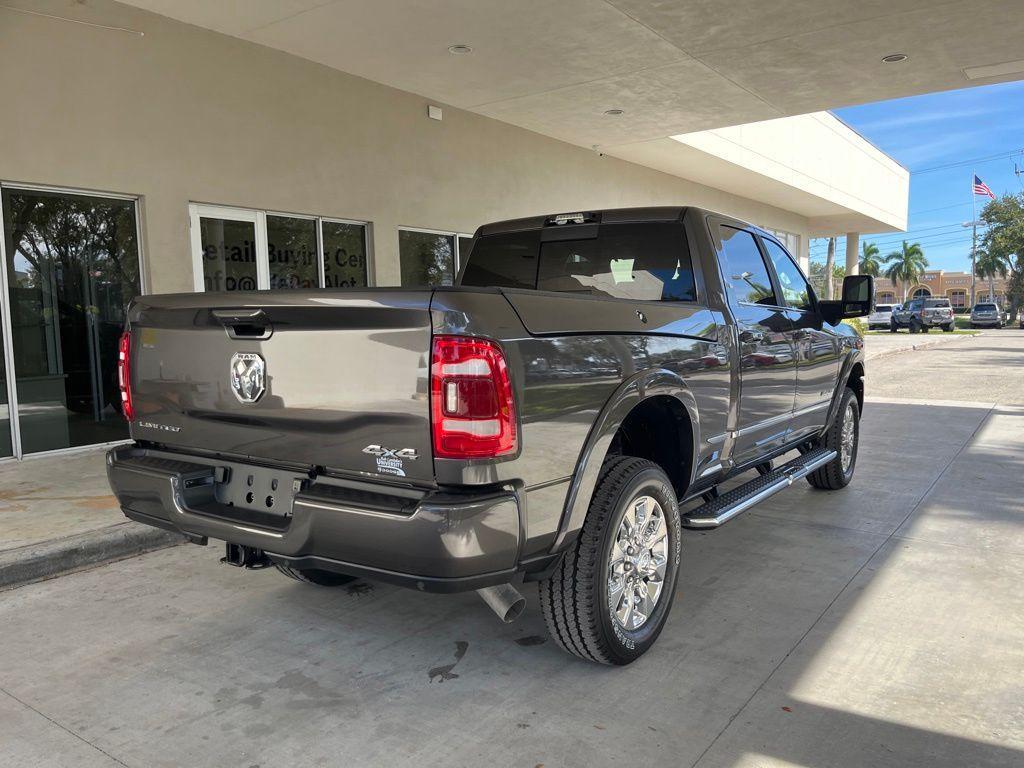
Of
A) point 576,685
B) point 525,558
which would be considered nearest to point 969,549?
point 576,685

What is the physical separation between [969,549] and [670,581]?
8.37ft

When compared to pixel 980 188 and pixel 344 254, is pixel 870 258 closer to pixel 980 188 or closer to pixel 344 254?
pixel 980 188

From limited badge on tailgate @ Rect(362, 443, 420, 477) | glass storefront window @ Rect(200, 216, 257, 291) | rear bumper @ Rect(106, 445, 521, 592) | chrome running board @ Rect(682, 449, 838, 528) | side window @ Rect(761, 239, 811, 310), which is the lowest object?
chrome running board @ Rect(682, 449, 838, 528)

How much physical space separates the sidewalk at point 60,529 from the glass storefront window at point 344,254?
4.29 meters

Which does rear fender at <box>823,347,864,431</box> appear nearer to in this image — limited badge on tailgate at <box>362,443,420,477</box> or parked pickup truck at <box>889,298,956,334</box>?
limited badge on tailgate at <box>362,443,420,477</box>

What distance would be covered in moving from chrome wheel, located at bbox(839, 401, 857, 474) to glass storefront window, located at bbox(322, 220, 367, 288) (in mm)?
6151

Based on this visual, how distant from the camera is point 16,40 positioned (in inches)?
279

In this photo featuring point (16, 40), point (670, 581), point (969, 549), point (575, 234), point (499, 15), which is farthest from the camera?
point (499, 15)

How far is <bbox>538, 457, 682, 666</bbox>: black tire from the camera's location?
3.09 m

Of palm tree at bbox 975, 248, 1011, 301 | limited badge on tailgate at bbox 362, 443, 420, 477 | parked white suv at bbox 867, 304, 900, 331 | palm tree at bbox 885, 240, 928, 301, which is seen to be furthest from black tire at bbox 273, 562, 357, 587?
palm tree at bbox 885, 240, 928, 301

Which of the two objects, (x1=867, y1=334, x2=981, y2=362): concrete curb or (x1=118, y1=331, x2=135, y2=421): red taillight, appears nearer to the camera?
(x1=118, y1=331, x2=135, y2=421): red taillight

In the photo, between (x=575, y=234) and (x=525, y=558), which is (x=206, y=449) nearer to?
(x=525, y=558)

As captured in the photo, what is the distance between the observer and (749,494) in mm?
4375

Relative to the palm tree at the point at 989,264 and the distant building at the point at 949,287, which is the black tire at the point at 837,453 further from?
the distant building at the point at 949,287
